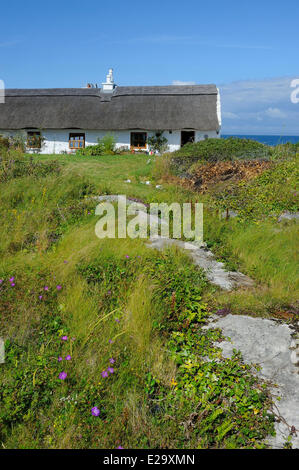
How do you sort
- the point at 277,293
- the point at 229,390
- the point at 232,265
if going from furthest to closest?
1. the point at 232,265
2. the point at 277,293
3. the point at 229,390

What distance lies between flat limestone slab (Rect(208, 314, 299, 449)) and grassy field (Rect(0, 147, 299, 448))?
107mm

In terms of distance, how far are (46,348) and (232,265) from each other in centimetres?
291

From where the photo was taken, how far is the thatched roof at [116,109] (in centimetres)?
2239

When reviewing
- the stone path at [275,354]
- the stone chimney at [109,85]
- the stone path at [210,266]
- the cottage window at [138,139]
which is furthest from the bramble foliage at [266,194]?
the stone chimney at [109,85]

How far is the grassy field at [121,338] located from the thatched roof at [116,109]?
17291 millimetres

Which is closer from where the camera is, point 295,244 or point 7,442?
point 7,442

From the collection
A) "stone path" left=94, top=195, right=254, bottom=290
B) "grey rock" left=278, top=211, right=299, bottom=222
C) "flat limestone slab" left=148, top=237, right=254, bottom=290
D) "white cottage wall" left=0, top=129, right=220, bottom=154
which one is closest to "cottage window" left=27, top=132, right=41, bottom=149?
"white cottage wall" left=0, top=129, right=220, bottom=154

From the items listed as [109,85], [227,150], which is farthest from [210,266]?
[109,85]

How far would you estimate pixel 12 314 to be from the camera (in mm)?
3799

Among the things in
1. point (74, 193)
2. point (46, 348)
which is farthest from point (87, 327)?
point (74, 193)

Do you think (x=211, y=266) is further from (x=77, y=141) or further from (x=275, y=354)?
(x=77, y=141)

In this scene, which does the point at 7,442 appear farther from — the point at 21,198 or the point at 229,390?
the point at 21,198

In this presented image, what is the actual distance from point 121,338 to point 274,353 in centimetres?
140
